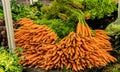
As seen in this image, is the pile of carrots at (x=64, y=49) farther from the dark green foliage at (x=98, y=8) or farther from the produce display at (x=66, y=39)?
the dark green foliage at (x=98, y=8)

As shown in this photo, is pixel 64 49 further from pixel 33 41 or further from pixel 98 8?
pixel 98 8

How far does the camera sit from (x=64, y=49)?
96.5 inches

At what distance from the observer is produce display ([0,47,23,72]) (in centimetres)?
244

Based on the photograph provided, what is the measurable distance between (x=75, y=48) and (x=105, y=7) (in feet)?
2.41

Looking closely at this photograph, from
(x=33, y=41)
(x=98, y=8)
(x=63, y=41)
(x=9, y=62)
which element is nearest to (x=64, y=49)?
(x=63, y=41)

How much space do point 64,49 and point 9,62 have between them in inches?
19.5

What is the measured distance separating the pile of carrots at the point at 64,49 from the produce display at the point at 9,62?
0.22 feet

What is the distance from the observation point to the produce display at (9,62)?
7.99 ft

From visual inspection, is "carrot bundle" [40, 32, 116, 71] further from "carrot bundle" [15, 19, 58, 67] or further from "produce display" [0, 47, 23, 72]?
"produce display" [0, 47, 23, 72]

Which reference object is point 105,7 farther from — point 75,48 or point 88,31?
point 75,48

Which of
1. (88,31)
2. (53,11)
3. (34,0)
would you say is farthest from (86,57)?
(34,0)

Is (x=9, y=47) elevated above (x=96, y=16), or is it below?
below

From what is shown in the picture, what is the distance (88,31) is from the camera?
8.54 feet

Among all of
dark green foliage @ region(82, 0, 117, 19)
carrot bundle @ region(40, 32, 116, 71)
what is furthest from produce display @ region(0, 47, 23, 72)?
dark green foliage @ region(82, 0, 117, 19)
